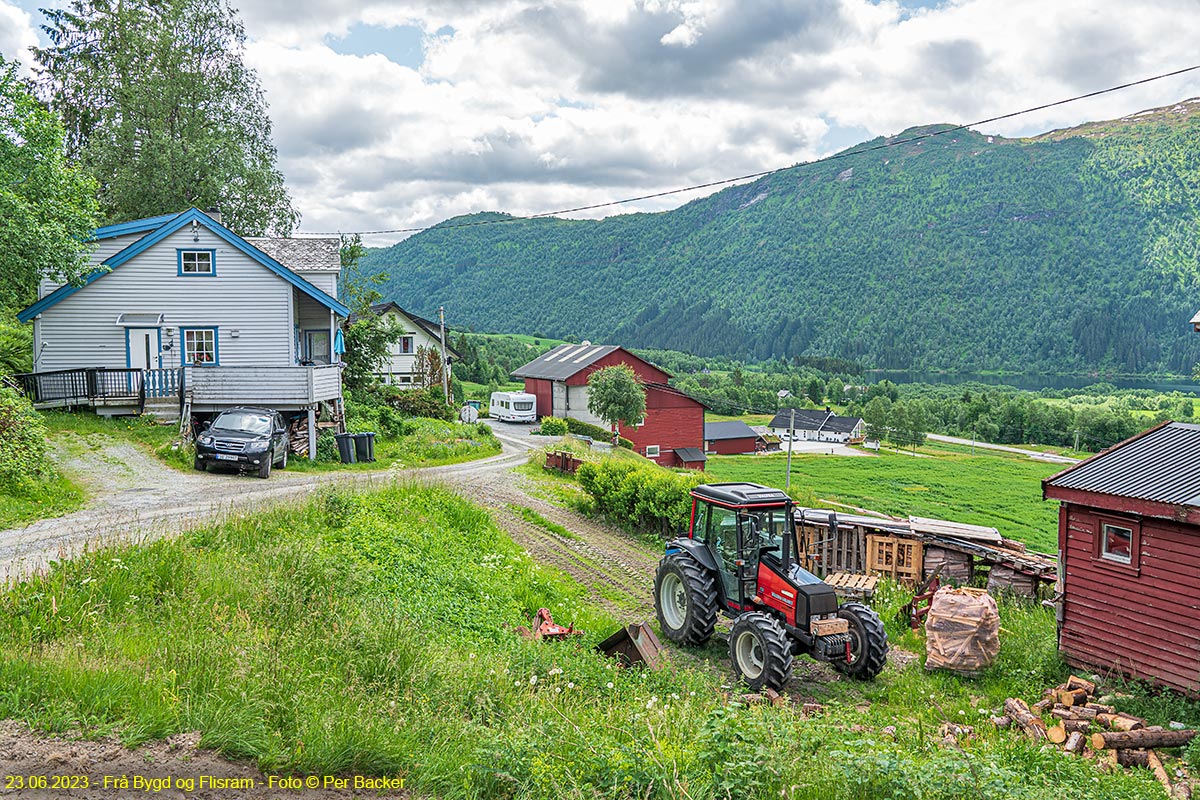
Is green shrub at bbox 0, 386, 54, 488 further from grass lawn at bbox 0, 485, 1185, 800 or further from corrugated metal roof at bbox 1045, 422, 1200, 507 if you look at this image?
corrugated metal roof at bbox 1045, 422, 1200, 507

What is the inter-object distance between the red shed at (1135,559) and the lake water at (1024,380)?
16556 cm

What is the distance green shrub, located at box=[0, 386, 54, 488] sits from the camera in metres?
13.3

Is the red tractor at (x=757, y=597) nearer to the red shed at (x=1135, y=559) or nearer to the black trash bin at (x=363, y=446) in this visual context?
the red shed at (x=1135, y=559)

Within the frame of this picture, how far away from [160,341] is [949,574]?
23.1 m

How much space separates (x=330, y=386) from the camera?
2323cm

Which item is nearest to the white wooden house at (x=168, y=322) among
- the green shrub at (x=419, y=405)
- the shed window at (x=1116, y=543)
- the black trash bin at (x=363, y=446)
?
the black trash bin at (x=363, y=446)

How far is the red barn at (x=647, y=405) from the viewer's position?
168 ft

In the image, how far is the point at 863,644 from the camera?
9.92 metres

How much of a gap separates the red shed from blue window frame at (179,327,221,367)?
2312 cm

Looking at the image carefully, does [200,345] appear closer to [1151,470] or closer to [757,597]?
[757,597]

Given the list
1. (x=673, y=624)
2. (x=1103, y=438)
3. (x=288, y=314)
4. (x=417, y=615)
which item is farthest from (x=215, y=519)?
(x=1103, y=438)

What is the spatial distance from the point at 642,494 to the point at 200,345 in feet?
49.8

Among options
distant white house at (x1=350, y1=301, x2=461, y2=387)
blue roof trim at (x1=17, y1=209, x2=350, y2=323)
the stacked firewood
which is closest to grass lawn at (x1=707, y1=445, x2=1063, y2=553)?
distant white house at (x1=350, y1=301, x2=461, y2=387)

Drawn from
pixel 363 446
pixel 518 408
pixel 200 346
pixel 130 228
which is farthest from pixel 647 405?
pixel 130 228
